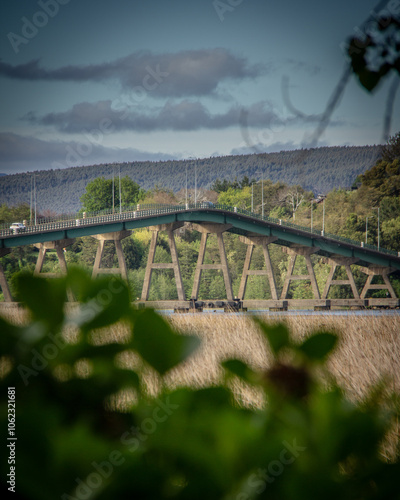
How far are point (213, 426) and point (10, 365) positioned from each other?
28cm

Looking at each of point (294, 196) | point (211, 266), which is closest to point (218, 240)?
point (211, 266)

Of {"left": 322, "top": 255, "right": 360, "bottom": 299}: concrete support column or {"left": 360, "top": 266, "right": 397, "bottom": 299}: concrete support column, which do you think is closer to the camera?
{"left": 322, "top": 255, "right": 360, "bottom": 299}: concrete support column

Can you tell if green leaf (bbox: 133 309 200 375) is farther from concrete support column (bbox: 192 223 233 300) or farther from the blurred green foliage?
concrete support column (bbox: 192 223 233 300)

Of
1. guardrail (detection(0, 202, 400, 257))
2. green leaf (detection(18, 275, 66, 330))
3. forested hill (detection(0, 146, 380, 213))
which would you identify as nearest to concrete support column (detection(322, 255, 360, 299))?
guardrail (detection(0, 202, 400, 257))

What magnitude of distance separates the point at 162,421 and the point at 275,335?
0.58 feet

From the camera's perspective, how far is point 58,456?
604mm

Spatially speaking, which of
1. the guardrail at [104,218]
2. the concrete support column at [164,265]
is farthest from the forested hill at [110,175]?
the concrete support column at [164,265]

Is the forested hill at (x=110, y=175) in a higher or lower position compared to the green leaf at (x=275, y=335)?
higher

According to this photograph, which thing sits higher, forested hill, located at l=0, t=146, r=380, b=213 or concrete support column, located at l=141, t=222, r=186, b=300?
forested hill, located at l=0, t=146, r=380, b=213

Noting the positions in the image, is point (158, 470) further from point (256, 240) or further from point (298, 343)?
Answer: point (256, 240)

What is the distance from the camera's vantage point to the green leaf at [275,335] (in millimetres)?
800

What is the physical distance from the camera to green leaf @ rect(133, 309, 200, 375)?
2.49 ft

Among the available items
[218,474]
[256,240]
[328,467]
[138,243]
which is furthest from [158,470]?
[138,243]

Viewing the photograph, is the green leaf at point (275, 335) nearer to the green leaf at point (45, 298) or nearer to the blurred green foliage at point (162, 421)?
the blurred green foliage at point (162, 421)
